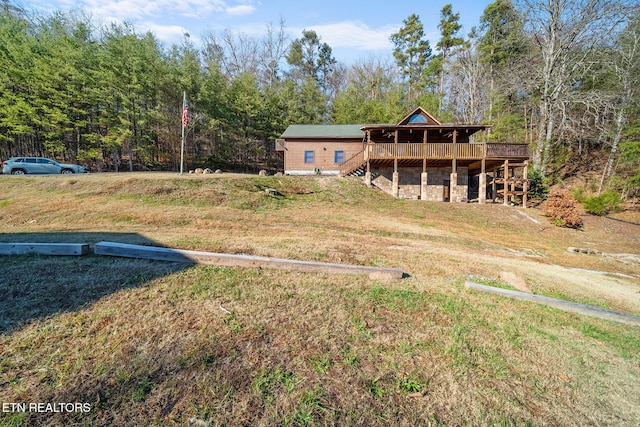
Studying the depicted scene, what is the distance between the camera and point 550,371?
8.16 feet

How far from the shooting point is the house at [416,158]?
1764 cm

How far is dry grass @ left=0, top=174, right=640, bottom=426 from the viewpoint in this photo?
1887mm

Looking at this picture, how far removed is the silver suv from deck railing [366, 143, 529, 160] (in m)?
20.7

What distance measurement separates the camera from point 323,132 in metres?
22.8

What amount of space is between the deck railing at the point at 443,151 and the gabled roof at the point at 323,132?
4435 mm

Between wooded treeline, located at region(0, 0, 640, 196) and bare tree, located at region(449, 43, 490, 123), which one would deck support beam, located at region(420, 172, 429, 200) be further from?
bare tree, located at region(449, 43, 490, 123)

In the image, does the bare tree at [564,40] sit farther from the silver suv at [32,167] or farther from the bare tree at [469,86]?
the silver suv at [32,167]

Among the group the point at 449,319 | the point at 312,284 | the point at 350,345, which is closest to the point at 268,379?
the point at 350,345

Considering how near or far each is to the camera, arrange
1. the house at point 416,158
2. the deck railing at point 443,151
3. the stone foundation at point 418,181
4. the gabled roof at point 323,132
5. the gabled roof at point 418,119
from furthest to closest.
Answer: the gabled roof at point 323,132
the stone foundation at point 418,181
the gabled roof at point 418,119
the house at point 416,158
the deck railing at point 443,151

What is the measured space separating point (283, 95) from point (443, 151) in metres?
22.2

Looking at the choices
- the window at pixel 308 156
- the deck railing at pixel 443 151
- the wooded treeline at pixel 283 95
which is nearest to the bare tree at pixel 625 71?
the wooded treeline at pixel 283 95

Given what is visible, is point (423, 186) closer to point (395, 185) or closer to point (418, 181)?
point (418, 181)

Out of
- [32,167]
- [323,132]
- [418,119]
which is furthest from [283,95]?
[32,167]

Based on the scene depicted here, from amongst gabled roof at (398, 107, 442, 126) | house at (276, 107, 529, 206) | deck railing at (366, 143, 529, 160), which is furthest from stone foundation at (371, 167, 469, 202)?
gabled roof at (398, 107, 442, 126)
